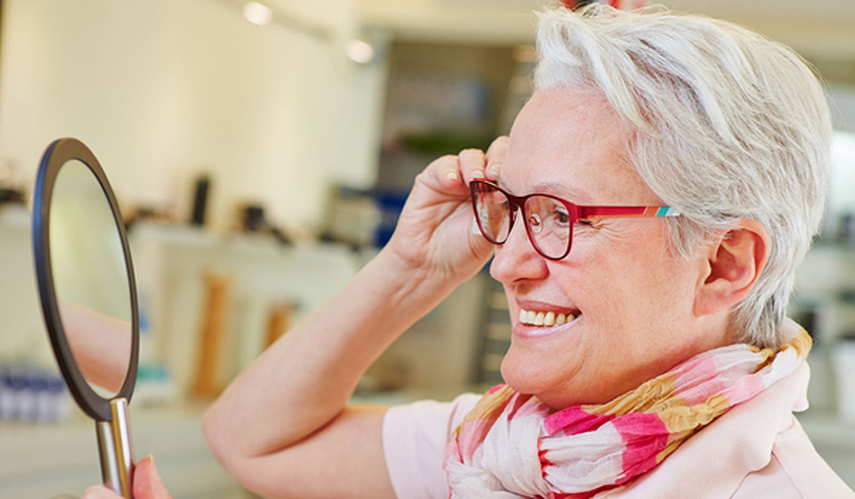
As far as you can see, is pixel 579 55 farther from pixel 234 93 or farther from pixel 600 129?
pixel 234 93

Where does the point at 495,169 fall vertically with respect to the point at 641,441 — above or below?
above

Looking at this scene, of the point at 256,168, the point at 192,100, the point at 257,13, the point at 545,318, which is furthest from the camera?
the point at 256,168

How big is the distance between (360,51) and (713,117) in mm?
4162

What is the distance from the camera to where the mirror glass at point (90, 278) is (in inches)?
25.9

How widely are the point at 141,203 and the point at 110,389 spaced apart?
2868 mm

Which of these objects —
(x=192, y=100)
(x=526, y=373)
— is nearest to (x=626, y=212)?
(x=526, y=373)

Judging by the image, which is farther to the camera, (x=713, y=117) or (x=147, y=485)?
(x=713, y=117)

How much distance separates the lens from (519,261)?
35.8 inches

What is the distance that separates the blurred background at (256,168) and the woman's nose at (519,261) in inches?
68.5

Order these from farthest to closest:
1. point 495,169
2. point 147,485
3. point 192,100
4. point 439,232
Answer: point 192,100, point 439,232, point 495,169, point 147,485

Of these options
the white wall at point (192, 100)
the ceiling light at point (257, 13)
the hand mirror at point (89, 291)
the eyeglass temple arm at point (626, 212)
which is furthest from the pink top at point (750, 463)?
the ceiling light at point (257, 13)

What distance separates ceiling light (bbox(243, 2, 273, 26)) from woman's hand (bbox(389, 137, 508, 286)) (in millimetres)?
3034

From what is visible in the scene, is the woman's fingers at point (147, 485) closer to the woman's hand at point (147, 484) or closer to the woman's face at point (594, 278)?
the woman's hand at point (147, 484)

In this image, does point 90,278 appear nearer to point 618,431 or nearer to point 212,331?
point 618,431
